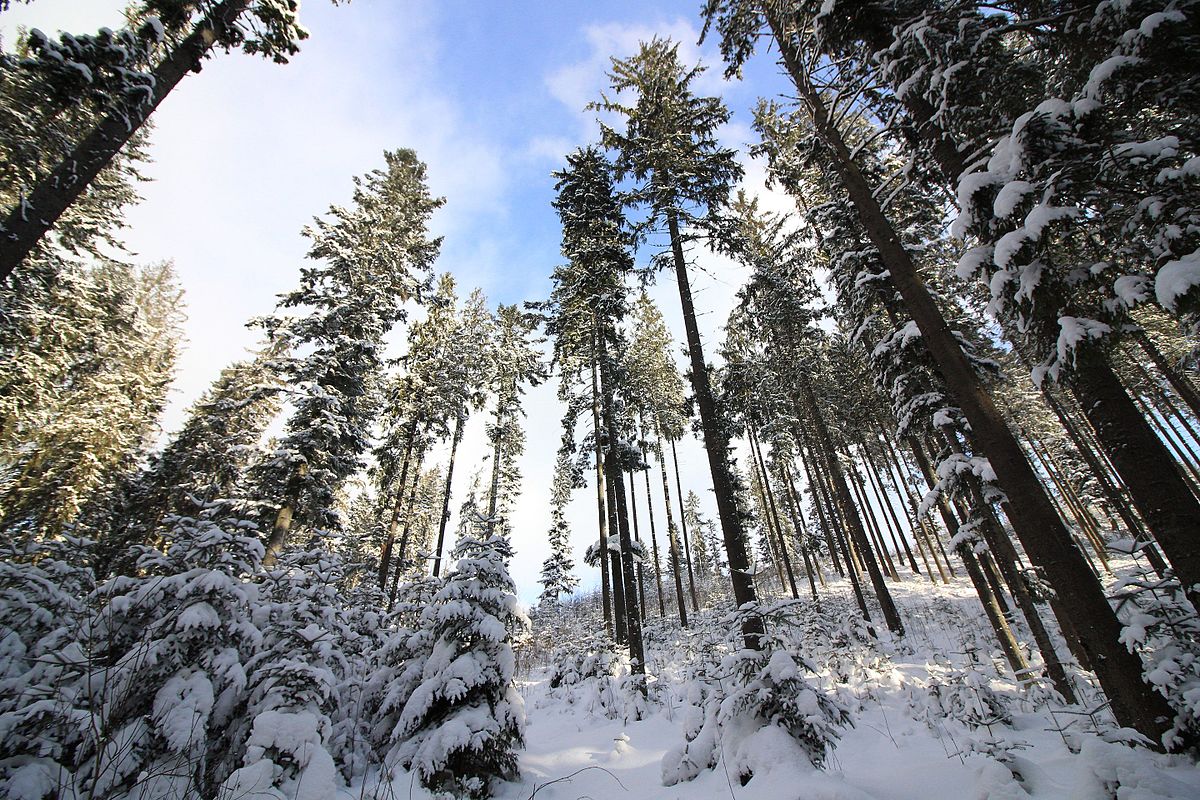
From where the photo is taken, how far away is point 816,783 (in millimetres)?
4230

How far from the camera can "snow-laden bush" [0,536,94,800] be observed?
3361 millimetres

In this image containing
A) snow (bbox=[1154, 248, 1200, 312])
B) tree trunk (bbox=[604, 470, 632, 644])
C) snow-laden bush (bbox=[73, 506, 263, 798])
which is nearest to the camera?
snow (bbox=[1154, 248, 1200, 312])

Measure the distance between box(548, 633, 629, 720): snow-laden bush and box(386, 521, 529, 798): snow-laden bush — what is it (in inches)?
203

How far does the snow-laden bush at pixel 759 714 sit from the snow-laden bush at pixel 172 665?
17.8ft

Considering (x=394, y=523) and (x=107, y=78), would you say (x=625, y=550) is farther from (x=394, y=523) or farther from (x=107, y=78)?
(x=107, y=78)

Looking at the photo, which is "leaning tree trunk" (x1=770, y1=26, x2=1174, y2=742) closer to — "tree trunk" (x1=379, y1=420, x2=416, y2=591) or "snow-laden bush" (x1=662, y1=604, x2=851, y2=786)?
"snow-laden bush" (x1=662, y1=604, x2=851, y2=786)

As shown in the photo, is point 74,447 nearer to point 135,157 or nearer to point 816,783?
point 135,157

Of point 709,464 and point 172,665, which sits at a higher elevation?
point 709,464

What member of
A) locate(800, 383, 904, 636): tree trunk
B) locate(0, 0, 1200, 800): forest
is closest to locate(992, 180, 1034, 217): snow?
locate(0, 0, 1200, 800): forest

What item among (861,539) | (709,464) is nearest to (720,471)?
(709,464)

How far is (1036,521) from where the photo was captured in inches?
213

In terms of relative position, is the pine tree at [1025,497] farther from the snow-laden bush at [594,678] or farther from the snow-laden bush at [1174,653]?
the snow-laden bush at [594,678]

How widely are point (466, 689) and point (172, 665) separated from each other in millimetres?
3329

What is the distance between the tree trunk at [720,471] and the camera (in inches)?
335
